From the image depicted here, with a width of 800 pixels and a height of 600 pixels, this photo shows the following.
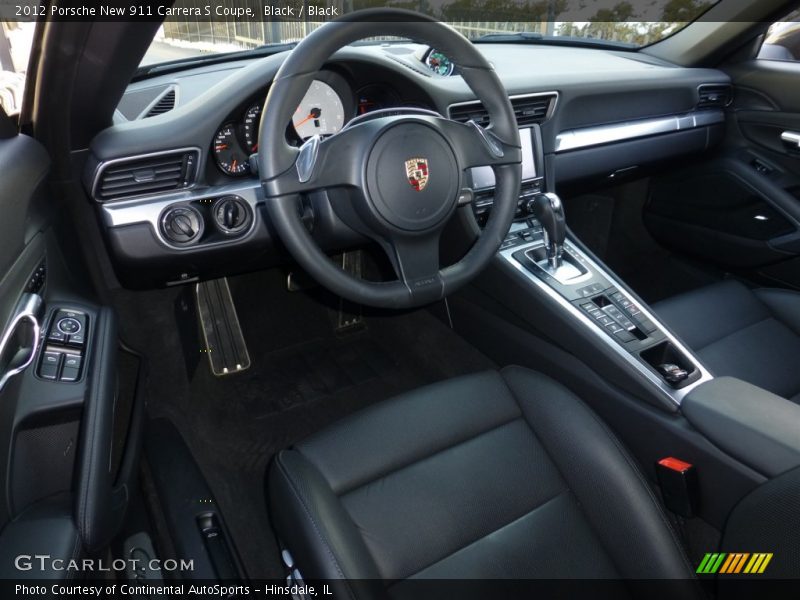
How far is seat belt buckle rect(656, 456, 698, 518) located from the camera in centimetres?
136

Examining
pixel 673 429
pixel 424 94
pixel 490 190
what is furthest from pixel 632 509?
pixel 424 94

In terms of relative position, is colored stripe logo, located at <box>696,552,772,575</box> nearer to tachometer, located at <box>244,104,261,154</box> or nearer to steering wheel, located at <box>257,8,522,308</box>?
steering wheel, located at <box>257,8,522,308</box>

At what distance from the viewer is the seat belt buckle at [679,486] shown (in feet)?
4.46

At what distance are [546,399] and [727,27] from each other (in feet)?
6.01

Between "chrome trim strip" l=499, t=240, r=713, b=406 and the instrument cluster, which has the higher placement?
the instrument cluster

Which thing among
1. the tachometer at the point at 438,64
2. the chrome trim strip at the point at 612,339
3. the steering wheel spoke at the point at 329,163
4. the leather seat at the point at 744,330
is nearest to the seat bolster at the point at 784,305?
the leather seat at the point at 744,330

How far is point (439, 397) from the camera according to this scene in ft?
5.01

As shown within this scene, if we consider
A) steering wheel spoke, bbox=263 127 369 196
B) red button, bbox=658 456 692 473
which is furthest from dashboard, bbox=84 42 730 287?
red button, bbox=658 456 692 473

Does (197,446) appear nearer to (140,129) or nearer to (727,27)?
(140,129)

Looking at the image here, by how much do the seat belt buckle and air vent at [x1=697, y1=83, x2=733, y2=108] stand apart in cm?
172

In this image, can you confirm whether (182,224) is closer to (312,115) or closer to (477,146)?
(312,115)

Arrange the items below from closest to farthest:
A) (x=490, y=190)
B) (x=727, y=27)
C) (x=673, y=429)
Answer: (x=673, y=429)
(x=490, y=190)
(x=727, y=27)

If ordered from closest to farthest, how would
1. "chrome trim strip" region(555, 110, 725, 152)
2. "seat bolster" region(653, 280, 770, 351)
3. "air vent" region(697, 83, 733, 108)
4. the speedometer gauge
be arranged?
the speedometer gauge, "seat bolster" region(653, 280, 770, 351), "chrome trim strip" region(555, 110, 725, 152), "air vent" region(697, 83, 733, 108)

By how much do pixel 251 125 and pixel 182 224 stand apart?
313mm
